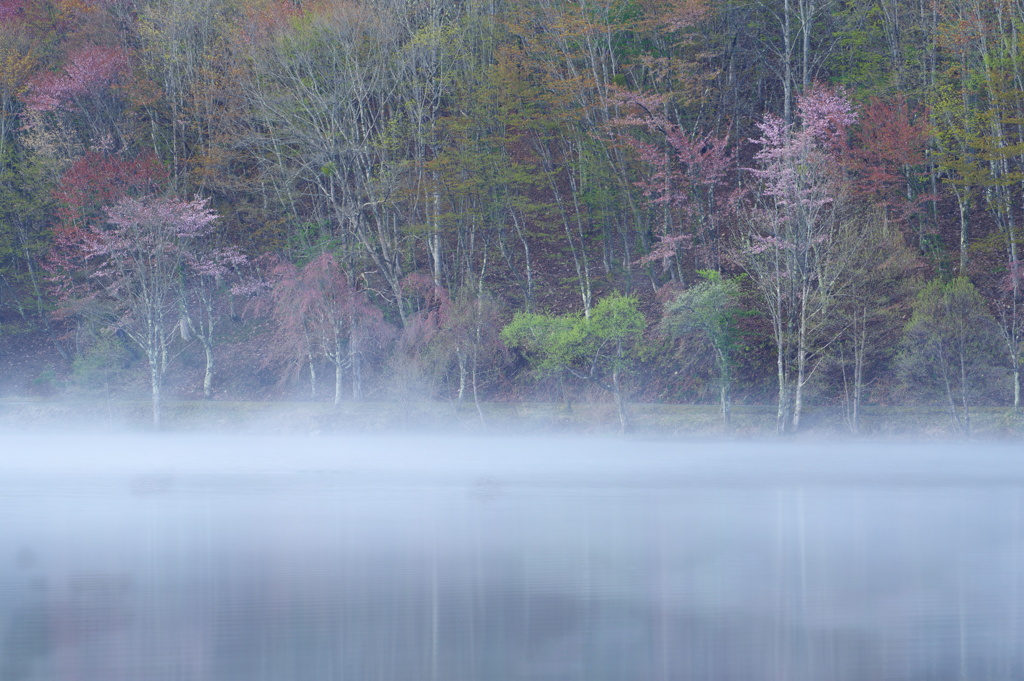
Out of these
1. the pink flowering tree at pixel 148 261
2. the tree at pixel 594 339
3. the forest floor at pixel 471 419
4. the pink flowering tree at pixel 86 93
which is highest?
the pink flowering tree at pixel 86 93

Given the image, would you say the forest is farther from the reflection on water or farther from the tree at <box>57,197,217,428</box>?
the reflection on water

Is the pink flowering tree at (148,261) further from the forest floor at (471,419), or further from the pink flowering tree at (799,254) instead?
the pink flowering tree at (799,254)

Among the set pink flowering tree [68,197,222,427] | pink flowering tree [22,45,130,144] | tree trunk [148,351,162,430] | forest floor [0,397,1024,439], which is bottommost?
forest floor [0,397,1024,439]

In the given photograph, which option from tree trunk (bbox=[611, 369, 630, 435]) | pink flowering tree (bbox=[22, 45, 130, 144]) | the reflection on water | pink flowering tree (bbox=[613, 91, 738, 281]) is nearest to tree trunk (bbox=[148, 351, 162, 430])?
the reflection on water

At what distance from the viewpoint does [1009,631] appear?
31.0ft

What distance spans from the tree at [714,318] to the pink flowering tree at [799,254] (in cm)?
128

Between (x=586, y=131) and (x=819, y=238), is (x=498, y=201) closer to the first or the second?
(x=586, y=131)

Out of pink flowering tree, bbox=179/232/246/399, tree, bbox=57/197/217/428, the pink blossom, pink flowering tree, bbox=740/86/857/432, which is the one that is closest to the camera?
pink flowering tree, bbox=740/86/857/432

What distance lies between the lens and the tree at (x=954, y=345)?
2959 cm

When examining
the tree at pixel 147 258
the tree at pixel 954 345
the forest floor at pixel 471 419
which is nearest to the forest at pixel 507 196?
the tree at pixel 147 258

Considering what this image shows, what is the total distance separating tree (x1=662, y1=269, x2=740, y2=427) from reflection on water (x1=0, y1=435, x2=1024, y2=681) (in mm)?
8482

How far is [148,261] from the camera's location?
123 feet

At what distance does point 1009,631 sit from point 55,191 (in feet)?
130

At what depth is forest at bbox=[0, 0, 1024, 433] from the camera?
107 feet
